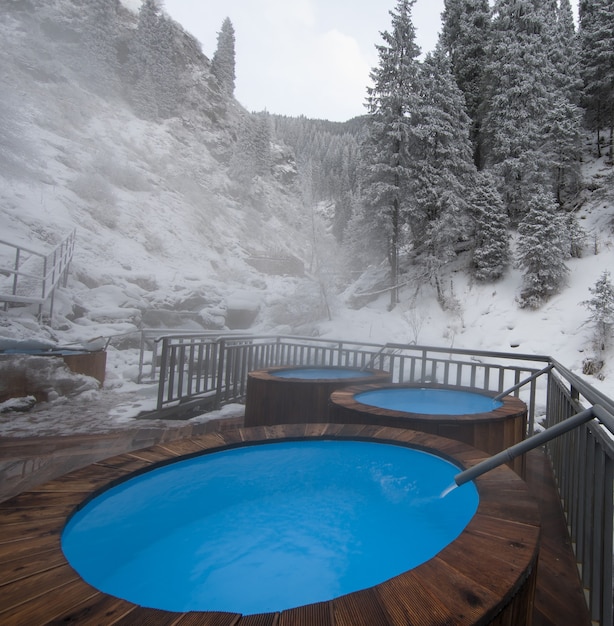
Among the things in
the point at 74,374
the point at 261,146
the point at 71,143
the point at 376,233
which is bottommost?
the point at 74,374

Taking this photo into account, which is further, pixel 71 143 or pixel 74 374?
pixel 71 143

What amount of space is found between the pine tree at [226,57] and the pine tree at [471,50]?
94.4 feet

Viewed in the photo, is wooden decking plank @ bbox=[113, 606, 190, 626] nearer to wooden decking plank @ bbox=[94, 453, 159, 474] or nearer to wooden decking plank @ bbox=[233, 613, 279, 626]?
wooden decking plank @ bbox=[233, 613, 279, 626]

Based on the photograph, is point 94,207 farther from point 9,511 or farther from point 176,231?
point 9,511

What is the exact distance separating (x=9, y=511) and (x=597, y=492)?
→ 2009mm

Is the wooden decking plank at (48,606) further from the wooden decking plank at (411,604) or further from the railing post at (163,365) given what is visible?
the railing post at (163,365)

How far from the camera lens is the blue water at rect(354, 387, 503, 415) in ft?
10.3

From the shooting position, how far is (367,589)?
84 centimetres

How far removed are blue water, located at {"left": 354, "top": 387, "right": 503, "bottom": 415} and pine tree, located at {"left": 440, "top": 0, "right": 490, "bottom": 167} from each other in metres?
16.2

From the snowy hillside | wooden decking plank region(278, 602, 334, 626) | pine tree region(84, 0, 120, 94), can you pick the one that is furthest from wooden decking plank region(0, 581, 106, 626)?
pine tree region(84, 0, 120, 94)

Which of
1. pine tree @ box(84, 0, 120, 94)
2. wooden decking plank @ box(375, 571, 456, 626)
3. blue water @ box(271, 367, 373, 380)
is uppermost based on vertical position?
pine tree @ box(84, 0, 120, 94)

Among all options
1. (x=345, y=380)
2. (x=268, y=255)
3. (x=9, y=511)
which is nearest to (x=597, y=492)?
(x=9, y=511)

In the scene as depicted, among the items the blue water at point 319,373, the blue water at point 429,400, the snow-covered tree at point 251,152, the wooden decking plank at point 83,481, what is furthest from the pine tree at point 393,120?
the snow-covered tree at point 251,152

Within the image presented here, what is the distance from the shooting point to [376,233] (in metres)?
14.0
